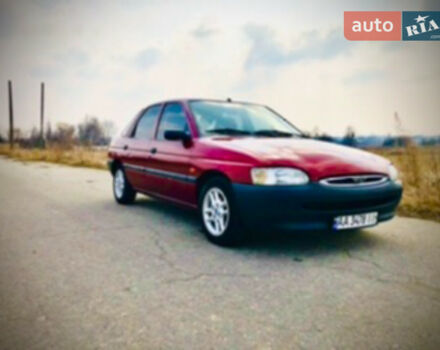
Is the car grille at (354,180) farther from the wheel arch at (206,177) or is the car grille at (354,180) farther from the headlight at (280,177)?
the wheel arch at (206,177)

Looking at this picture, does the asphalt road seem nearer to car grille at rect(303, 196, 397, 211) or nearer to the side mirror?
car grille at rect(303, 196, 397, 211)

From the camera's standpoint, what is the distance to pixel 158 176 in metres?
4.99

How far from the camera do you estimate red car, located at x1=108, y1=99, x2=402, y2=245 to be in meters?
3.32

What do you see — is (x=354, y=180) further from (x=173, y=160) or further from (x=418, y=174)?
(x=418, y=174)

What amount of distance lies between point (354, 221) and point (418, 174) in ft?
13.3

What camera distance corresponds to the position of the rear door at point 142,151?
5367mm

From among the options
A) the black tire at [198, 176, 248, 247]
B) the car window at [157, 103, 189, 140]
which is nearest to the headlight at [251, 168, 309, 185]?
the black tire at [198, 176, 248, 247]

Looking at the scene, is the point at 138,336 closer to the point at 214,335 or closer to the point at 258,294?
the point at 214,335

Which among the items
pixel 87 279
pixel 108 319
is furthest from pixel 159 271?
pixel 108 319

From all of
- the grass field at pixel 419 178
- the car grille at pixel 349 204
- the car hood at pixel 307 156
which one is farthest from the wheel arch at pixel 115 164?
the grass field at pixel 419 178

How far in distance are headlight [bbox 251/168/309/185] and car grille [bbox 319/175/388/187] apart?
20cm

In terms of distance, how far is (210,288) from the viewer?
2.70m

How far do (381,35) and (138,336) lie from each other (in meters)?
7.38

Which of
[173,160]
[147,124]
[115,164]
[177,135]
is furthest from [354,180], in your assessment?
[115,164]
